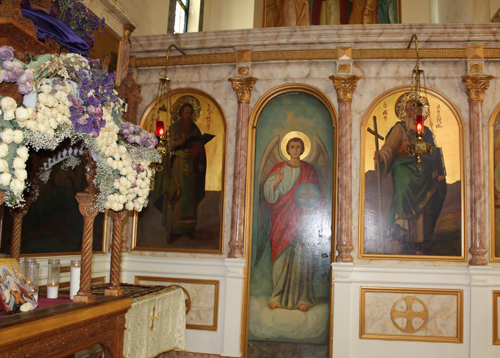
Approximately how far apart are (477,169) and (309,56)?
8.92 feet

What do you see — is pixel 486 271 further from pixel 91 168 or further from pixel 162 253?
pixel 91 168

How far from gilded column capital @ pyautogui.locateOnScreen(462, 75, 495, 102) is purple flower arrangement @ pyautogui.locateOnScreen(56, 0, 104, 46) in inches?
188

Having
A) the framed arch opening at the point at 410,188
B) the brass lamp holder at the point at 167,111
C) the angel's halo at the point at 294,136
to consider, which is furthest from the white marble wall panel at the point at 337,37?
the angel's halo at the point at 294,136

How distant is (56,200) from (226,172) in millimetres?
2283

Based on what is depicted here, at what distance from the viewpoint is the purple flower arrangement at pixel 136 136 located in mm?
3633

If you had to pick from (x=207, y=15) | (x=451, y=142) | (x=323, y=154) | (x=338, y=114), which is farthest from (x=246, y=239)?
(x=207, y=15)

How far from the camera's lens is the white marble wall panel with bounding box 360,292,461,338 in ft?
18.5

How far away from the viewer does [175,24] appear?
8.55 meters

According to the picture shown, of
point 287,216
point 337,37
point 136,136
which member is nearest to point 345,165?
point 287,216

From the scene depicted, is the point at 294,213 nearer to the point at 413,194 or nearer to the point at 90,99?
the point at 413,194

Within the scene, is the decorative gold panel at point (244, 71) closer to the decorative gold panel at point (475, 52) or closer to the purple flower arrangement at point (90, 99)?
the decorative gold panel at point (475, 52)

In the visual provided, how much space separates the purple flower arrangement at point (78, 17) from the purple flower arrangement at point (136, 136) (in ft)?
2.62

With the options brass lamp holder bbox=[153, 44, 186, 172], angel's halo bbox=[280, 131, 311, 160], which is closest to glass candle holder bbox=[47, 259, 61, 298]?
brass lamp holder bbox=[153, 44, 186, 172]

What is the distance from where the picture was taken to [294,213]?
6.20m
